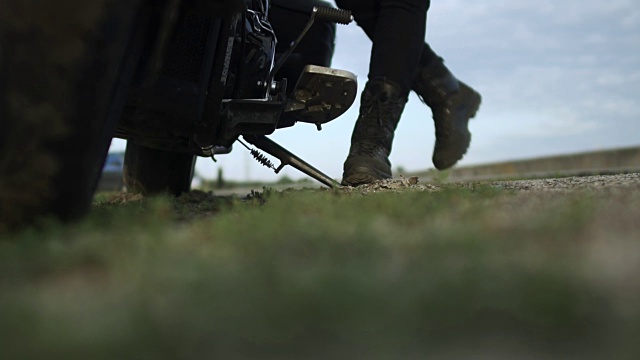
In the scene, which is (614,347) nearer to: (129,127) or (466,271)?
(466,271)

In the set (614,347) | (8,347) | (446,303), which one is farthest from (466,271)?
(8,347)

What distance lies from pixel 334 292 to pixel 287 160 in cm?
287

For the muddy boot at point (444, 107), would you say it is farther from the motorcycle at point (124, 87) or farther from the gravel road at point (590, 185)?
the gravel road at point (590, 185)

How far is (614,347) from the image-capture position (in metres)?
0.72

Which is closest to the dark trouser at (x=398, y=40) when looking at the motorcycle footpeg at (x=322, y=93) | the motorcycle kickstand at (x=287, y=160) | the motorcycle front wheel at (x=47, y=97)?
the motorcycle footpeg at (x=322, y=93)

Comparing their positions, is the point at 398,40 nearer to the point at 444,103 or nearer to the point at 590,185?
the point at 444,103

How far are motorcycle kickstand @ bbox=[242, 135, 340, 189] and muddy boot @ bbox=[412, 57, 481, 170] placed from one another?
32.0 inches

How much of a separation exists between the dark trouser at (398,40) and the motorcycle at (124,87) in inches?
13.5

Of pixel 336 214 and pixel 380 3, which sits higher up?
pixel 380 3

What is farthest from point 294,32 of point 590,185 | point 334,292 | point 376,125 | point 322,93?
point 334,292

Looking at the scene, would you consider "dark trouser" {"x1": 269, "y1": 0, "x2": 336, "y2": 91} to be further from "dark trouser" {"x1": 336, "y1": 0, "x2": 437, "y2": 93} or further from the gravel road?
the gravel road

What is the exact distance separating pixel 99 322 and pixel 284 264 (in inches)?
11.8

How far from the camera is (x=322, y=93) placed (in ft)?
9.87

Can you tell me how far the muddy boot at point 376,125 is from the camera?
10.5ft
